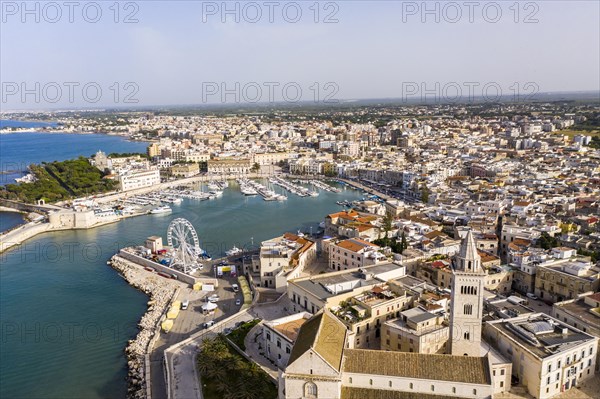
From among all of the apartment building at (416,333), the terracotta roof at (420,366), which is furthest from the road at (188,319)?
the apartment building at (416,333)

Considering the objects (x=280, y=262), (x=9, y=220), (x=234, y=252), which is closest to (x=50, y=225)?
(x=9, y=220)

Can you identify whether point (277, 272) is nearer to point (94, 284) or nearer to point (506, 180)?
point (94, 284)

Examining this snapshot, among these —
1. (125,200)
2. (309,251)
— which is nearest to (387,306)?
(309,251)

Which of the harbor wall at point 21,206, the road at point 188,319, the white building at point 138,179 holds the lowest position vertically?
the road at point 188,319

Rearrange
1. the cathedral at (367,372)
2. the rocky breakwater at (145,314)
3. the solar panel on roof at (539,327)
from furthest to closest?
the rocky breakwater at (145,314) < the solar panel on roof at (539,327) < the cathedral at (367,372)

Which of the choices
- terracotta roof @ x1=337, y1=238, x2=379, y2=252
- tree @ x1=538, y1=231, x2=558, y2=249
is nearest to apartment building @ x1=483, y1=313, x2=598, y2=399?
terracotta roof @ x1=337, y1=238, x2=379, y2=252

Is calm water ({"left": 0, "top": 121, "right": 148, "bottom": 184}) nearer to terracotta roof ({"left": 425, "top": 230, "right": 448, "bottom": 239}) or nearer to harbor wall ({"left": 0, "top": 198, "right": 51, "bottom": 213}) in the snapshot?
harbor wall ({"left": 0, "top": 198, "right": 51, "bottom": 213})

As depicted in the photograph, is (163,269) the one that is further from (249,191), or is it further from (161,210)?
(249,191)

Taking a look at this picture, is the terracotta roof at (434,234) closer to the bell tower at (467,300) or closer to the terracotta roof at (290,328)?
the terracotta roof at (290,328)
